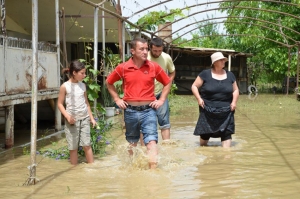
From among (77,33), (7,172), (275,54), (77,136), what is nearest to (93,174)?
(77,136)

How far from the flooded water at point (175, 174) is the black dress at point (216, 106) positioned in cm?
34

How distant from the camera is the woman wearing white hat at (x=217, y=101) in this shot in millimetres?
7555

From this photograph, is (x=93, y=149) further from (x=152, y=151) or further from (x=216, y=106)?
(x=216, y=106)

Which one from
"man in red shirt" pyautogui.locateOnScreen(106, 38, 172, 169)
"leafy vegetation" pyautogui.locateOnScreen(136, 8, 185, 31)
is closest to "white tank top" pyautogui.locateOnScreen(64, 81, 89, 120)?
"man in red shirt" pyautogui.locateOnScreen(106, 38, 172, 169)

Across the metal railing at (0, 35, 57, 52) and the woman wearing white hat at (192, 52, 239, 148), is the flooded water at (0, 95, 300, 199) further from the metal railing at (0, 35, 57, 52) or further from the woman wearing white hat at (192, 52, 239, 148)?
the metal railing at (0, 35, 57, 52)

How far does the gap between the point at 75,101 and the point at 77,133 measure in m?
0.42

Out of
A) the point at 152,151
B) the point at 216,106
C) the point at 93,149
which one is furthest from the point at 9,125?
the point at 216,106

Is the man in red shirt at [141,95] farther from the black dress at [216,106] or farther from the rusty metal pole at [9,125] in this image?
the rusty metal pole at [9,125]

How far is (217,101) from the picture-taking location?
7625 millimetres

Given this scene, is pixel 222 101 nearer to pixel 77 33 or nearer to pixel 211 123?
pixel 211 123

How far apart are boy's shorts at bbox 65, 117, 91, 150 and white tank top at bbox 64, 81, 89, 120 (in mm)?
95

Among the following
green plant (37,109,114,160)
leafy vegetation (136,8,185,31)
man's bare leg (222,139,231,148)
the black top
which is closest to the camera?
green plant (37,109,114,160)

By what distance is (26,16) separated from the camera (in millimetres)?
13258

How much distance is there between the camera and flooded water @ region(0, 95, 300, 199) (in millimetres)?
4789
